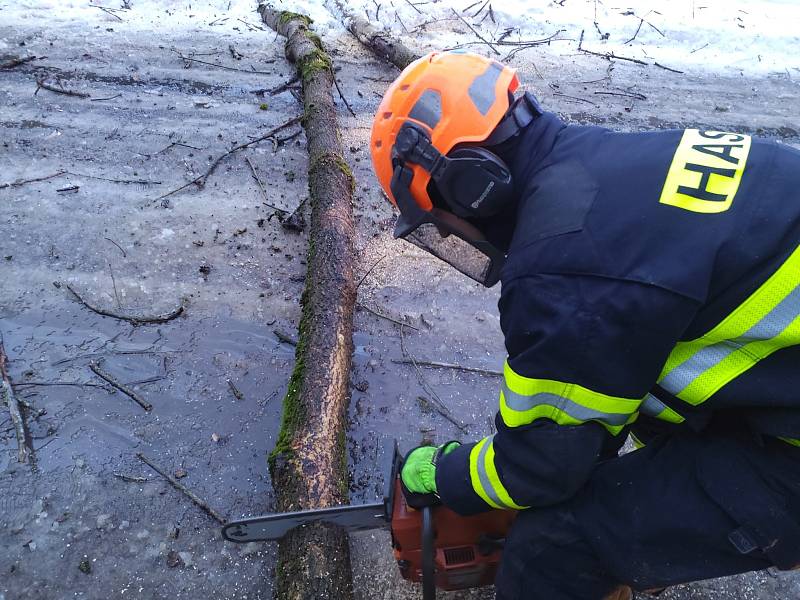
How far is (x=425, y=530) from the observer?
1.81 m

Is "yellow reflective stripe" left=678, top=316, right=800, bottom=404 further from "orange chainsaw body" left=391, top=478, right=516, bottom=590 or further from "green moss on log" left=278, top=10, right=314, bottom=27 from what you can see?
"green moss on log" left=278, top=10, right=314, bottom=27

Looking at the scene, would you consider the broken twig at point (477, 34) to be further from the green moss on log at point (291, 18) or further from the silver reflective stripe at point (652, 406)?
the silver reflective stripe at point (652, 406)

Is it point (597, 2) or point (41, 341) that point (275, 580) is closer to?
point (41, 341)

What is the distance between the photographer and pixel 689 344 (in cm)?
147

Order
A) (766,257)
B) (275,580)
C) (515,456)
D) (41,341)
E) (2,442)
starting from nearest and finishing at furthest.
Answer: (766,257)
(515,456)
(275,580)
(2,442)
(41,341)

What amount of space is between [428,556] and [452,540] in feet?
0.56

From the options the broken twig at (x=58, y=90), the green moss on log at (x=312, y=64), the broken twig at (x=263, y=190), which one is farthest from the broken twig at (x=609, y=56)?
the broken twig at (x=58, y=90)

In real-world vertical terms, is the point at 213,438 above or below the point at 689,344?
below

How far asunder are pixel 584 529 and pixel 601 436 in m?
0.39

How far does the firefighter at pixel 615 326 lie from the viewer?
1349 mm

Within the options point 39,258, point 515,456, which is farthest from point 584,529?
point 39,258

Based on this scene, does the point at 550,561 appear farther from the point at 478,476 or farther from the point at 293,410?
the point at 293,410

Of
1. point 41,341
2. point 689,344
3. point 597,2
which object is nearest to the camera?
point 689,344

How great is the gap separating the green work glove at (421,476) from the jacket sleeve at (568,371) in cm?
24
